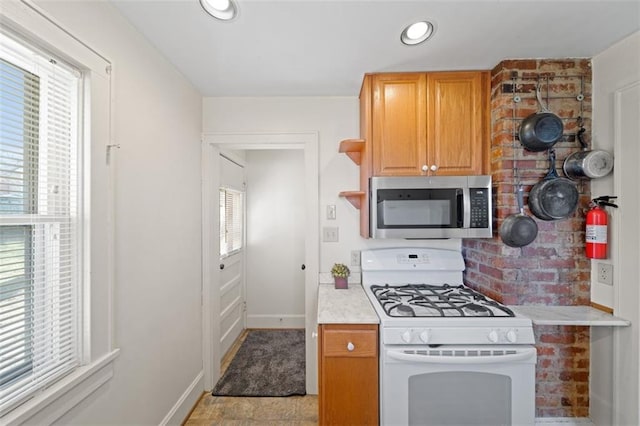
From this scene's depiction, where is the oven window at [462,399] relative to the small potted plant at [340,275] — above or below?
below

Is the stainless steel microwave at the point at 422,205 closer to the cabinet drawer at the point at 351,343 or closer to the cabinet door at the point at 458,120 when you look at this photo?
the cabinet door at the point at 458,120

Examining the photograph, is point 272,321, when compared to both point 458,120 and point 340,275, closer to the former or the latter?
point 340,275

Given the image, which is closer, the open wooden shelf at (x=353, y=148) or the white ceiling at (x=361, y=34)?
the white ceiling at (x=361, y=34)

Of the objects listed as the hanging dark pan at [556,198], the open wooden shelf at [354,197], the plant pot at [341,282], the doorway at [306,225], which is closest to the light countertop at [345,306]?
the plant pot at [341,282]

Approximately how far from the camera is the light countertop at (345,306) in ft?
4.70

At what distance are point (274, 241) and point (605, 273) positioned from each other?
9.16 ft

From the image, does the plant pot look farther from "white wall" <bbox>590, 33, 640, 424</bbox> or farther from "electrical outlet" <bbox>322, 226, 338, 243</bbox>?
"white wall" <bbox>590, 33, 640, 424</bbox>

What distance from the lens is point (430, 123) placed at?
1.77 meters

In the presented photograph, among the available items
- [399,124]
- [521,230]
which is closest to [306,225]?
[399,124]

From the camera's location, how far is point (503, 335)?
4.45 ft

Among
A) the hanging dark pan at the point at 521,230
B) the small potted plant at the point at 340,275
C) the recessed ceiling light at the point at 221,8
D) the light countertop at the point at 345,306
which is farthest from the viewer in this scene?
the small potted plant at the point at 340,275

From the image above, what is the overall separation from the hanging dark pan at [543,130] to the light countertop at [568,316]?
923 millimetres

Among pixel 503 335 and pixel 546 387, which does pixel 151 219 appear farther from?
pixel 546 387

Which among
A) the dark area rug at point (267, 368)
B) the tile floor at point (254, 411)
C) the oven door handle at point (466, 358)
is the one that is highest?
the oven door handle at point (466, 358)
